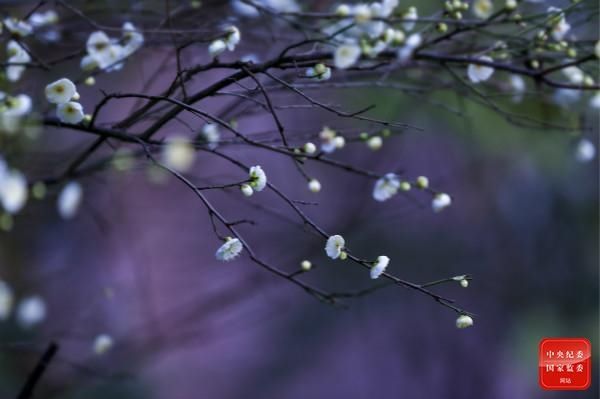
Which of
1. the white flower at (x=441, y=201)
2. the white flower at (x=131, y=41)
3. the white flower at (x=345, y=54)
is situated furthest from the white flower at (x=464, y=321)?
the white flower at (x=131, y=41)

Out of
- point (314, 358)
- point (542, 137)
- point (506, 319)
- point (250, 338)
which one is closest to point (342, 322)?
point (314, 358)

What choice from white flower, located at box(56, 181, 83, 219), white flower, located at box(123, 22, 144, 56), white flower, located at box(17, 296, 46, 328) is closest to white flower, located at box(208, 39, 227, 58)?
white flower, located at box(123, 22, 144, 56)

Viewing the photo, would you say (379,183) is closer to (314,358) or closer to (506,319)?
(506,319)

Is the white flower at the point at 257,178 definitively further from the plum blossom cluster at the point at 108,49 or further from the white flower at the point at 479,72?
the white flower at the point at 479,72

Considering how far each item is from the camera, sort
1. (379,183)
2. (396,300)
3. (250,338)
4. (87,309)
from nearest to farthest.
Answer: (379,183), (87,309), (396,300), (250,338)

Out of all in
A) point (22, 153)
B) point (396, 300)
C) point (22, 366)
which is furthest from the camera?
point (396, 300)

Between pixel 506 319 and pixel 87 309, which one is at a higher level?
pixel 87 309
